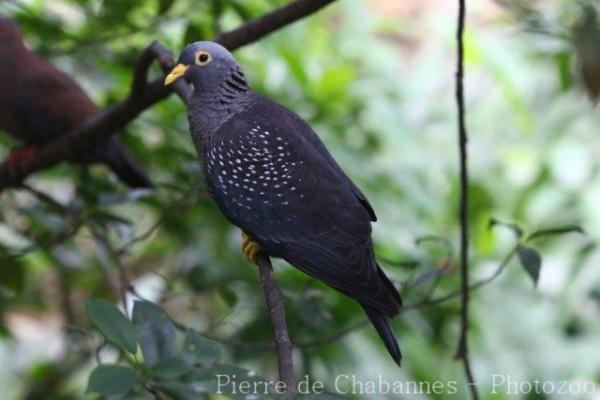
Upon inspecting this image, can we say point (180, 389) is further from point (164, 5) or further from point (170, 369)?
point (164, 5)

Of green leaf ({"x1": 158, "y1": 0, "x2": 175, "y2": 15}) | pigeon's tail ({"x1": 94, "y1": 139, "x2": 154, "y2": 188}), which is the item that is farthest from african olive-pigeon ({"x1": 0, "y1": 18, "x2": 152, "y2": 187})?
green leaf ({"x1": 158, "y1": 0, "x2": 175, "y2": 15})

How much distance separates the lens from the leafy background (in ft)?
10.6

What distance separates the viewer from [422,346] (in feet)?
14.0

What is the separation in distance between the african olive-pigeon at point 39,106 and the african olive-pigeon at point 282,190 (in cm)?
119

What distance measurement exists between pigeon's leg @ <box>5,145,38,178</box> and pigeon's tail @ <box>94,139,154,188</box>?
0.25 meters

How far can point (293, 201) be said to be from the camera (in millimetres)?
2371

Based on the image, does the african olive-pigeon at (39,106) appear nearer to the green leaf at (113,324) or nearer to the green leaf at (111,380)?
the green leaf at (113,324)

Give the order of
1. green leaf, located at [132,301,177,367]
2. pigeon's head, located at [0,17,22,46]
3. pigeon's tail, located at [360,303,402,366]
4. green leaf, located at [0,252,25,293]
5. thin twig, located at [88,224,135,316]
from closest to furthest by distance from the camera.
Answer: green leaf, located at [132,301,177,367] → pigeon's tail, located at [360,303,402,366] → thin twig, located at [88,224,135,316] → green leaf, located at [0,252,25,293] → pigeon's head, located at [0,17,22,46]

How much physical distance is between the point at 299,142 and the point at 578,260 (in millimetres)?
2083

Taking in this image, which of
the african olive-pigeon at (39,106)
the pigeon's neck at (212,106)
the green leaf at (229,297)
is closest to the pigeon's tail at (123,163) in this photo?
Answer: the african olive-pigeon at (39,106)

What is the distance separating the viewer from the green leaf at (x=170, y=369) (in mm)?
1750

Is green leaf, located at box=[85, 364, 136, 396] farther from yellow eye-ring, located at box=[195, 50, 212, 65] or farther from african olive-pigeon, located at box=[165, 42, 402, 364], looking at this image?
yellow eye-ring, located at box=[195, 50, 212, 65]

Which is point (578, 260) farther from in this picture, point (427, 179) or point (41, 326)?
point (41, 326)

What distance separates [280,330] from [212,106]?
749 millimetres
